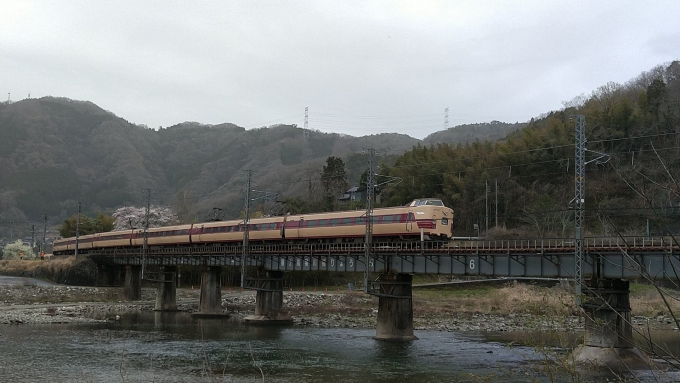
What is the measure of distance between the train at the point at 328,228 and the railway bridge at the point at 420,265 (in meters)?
1.40

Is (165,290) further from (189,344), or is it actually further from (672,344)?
(672,344)

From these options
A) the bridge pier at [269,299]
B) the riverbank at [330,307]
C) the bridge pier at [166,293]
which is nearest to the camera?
the riverbank at [330,307]

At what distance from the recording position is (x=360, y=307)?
6838cm

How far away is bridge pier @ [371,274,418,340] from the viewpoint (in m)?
42.5

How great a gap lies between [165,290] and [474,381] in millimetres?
46714

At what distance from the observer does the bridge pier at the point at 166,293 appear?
6644 cm

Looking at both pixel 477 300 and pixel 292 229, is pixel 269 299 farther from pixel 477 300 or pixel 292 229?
pixel 477 300

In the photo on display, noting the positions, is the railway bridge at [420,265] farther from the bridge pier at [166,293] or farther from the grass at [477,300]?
the grass at [477,300]

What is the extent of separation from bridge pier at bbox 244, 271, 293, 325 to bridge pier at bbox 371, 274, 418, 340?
13.9 metres

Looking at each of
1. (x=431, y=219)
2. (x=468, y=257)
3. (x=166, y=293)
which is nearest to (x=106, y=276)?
(x=166, y=293)

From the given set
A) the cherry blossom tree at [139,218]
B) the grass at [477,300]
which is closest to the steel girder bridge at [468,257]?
the grass at [477,300]

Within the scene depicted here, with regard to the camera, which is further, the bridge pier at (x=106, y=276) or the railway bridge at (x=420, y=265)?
the bridge pier at (x=106, y=276)

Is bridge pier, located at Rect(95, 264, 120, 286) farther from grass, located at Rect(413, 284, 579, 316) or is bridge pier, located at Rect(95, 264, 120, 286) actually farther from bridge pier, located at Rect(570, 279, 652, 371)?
bridge pier, located at Rect(570, 279, 652, 371)

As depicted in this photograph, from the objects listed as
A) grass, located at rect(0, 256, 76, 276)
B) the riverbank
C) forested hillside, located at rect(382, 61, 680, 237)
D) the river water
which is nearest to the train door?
the riverbank
